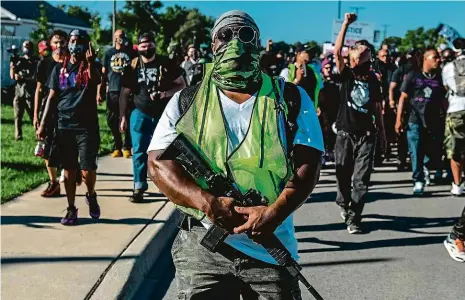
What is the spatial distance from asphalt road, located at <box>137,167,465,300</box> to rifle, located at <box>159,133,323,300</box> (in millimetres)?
2410

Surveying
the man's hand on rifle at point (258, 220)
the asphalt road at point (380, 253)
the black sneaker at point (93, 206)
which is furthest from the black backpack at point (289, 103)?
the black sneaker at point (93, 206)

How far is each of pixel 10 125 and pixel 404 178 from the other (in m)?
8.60

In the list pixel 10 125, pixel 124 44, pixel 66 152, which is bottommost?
pixel 10 125

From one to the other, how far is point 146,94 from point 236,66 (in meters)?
4.91

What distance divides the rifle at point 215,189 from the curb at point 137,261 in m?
2.08

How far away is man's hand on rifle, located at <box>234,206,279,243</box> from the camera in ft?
8.16

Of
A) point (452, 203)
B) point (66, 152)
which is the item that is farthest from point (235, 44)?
point (452, 203)

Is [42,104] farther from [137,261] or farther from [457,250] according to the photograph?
[457,250]

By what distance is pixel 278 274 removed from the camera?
2637 mm

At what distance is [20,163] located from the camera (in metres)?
9.50

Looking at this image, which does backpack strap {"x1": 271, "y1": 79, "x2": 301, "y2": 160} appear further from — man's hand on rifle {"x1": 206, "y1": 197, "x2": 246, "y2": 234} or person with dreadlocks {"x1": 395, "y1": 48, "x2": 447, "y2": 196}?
person with dreadlocks {"x1": 395, "y1": 48, "x2": 447, "y2": 196}

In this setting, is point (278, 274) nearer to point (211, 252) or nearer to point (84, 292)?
point (211, 252)

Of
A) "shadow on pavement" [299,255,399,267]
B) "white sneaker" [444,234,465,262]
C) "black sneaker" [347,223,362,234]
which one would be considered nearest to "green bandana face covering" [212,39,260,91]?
"shadow on pavement" [299,255,399,267]

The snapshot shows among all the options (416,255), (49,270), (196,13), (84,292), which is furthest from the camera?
(196,13)
